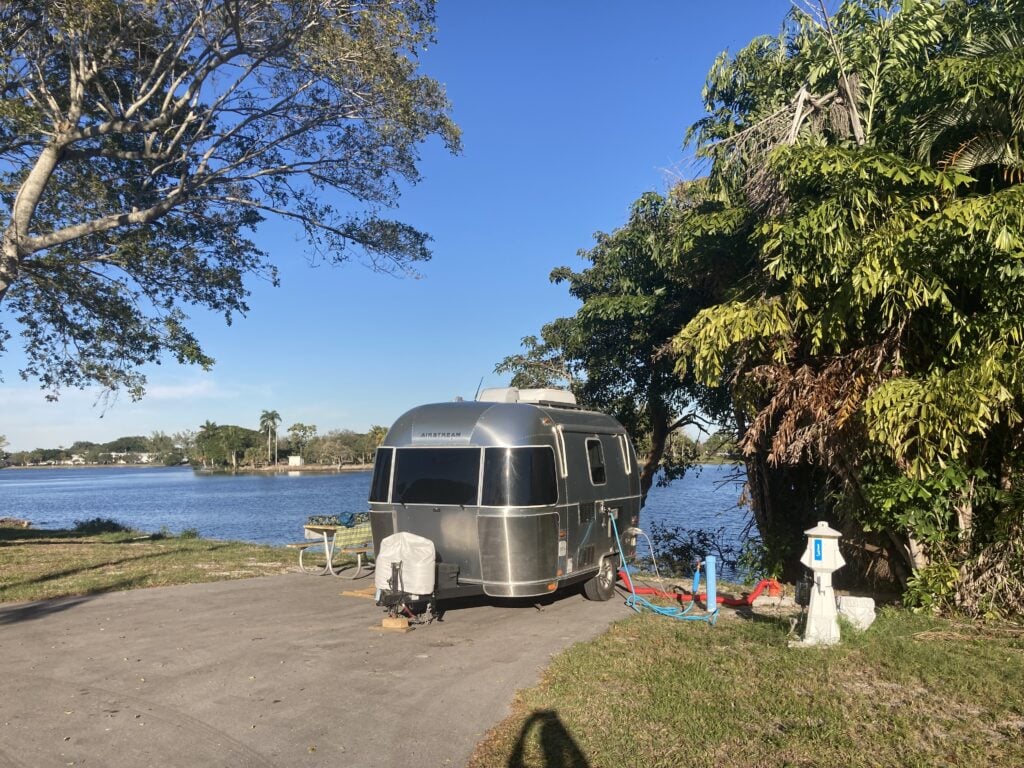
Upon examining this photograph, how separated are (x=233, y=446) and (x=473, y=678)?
448ft

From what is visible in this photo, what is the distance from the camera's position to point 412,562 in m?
8.42

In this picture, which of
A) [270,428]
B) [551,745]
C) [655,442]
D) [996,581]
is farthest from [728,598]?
[270,428]

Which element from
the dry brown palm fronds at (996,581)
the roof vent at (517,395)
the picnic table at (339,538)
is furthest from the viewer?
the picnic table at (339,538)

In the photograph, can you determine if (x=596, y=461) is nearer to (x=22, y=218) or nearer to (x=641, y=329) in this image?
(x=641, y=329)

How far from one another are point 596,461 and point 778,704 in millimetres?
5221

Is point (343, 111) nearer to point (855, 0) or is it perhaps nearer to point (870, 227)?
point (855, 0)

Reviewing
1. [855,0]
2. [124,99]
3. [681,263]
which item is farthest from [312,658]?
[124,99]

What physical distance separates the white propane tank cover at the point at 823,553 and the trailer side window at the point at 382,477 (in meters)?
5.00

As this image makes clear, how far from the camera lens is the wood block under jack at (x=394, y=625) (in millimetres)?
8539

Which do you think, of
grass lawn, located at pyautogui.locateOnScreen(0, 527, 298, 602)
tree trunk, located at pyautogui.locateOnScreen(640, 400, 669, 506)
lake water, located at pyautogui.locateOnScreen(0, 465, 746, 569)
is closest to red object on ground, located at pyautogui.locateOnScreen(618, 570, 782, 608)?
lake water, located at pyautogui.locateOnScreen(0, 465, 746, 569)

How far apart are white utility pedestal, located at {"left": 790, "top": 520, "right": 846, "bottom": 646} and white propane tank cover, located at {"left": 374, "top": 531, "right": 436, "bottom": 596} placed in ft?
12.4

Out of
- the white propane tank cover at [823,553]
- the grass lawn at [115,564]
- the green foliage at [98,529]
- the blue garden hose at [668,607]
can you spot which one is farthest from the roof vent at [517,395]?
the green foliage at [98,529]

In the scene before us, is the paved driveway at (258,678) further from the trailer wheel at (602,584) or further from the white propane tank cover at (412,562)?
the white propane tank cover at (412,562)

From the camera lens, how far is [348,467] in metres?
133
